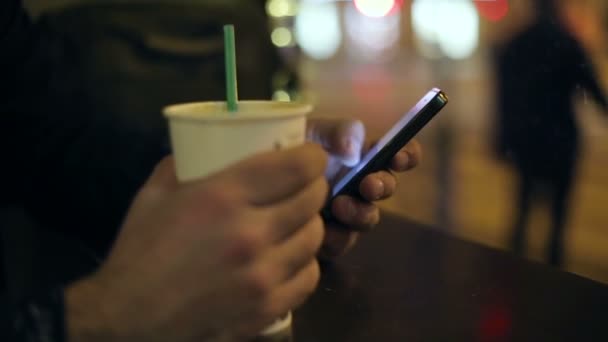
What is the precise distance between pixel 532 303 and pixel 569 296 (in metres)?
0.04

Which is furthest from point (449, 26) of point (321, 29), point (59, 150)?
point (59, 150)

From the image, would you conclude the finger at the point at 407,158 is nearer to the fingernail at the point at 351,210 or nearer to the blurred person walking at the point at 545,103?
the fingernail at the point at 351,210

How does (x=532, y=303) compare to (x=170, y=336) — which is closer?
(x=170, y=336)

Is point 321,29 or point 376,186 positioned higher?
point 376,186

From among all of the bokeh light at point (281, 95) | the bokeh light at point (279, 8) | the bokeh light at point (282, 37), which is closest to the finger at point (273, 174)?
the bokeh light at point (281, 95)

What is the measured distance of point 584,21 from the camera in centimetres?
177

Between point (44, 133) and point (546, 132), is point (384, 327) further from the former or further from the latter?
point (546, 132)

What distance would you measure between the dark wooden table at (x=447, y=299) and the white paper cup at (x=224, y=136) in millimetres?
158

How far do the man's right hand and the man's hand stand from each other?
19 cm

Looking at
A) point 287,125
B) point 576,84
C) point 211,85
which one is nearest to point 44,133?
point 211,85

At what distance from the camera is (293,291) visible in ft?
1.29

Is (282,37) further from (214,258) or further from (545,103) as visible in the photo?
(214,258)

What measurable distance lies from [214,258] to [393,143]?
26 centimetres

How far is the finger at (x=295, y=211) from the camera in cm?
37
